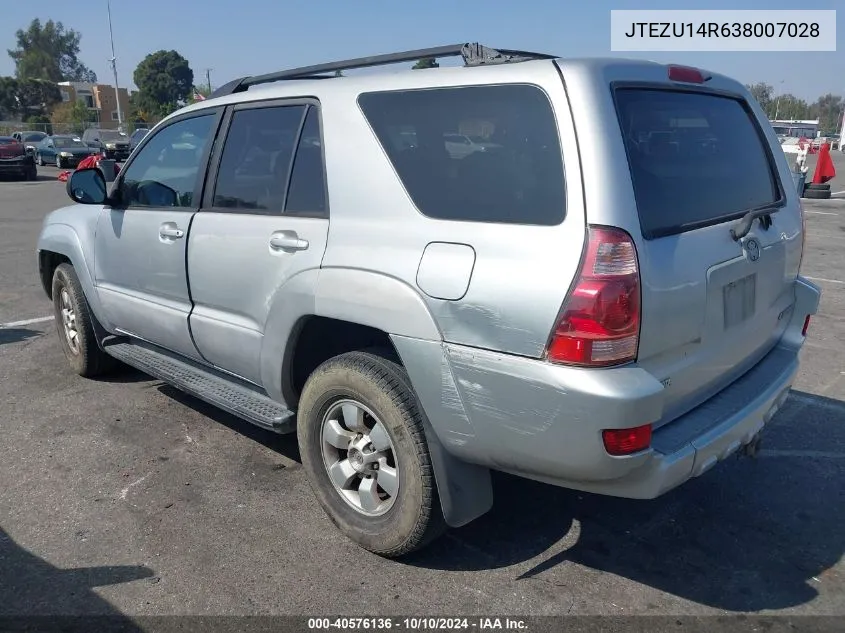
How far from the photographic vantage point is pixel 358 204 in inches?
114

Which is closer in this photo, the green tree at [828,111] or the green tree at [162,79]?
the green tree at [162,79]

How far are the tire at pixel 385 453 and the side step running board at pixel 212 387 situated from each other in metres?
0.20

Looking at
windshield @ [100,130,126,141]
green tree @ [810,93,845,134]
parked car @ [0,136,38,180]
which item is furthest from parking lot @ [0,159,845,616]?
green tree @ [810,93,845,134]

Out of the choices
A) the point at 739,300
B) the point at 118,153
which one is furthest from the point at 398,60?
the point at 118,153

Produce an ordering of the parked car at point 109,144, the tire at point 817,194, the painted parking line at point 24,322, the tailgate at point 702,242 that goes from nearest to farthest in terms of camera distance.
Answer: the tailgate at point 702,242 → the painted parking line at point 24,322 → the tire at point 817,194 → the parked car at point 109,144

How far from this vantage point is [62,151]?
100 ft

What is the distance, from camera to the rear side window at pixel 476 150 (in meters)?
2.42

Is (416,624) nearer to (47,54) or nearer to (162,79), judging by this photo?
(162,79)

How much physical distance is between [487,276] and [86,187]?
302 centimetres

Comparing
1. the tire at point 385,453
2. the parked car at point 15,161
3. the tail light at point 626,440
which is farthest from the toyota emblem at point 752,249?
the parked car at point 15,161

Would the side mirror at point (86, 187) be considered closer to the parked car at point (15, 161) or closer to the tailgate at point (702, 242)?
the tailgate at point (702, 242)

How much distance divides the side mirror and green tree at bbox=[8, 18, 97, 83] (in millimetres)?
126030

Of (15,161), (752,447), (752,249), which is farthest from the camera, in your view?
(15,161)

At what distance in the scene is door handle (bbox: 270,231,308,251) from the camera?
10.1ft
